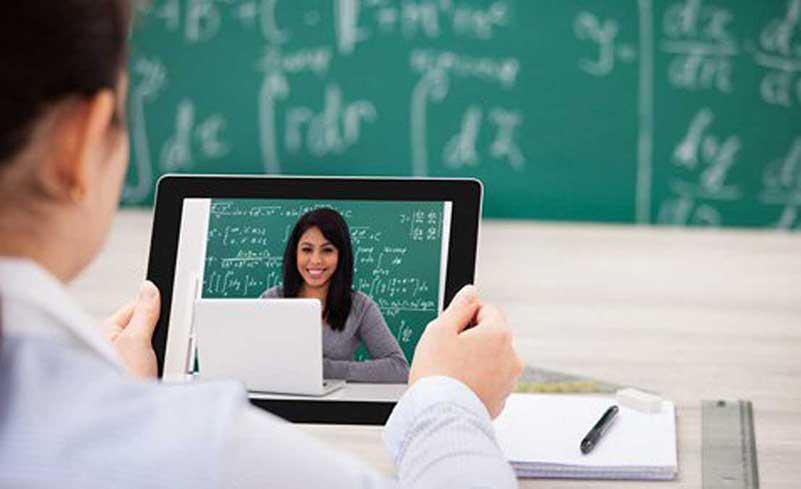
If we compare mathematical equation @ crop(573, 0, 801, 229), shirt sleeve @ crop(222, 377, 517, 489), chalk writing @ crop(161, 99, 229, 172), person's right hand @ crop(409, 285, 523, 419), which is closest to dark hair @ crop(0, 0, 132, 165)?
shirt sleeve @ crop(222, 377, 517, 489)

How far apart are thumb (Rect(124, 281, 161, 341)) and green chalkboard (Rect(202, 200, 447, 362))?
0.18 feet

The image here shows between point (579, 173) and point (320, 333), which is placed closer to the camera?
point (320, 333)

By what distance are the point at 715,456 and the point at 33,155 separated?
0.94 m

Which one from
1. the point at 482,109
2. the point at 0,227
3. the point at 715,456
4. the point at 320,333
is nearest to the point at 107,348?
the point at 0,227

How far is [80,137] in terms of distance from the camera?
656 mm

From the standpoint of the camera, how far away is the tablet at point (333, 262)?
1.33 metres

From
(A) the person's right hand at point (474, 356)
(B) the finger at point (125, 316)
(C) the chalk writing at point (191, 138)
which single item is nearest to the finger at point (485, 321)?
(A) the person's right hand at point (474, 356)

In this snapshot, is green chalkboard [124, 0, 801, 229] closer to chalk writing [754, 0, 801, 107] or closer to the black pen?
chalk writing [754, 0, 801, 107]

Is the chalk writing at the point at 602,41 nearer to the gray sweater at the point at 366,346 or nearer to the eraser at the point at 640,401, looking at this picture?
the eraser at the point at 640,401

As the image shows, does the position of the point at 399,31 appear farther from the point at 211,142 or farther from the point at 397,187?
the point at 397,187

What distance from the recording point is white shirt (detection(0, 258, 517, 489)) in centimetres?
62

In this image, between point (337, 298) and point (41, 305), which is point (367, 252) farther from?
point (41, 305)

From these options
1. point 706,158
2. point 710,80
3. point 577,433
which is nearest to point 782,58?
point 710,80

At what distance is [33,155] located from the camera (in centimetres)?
64
